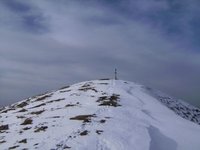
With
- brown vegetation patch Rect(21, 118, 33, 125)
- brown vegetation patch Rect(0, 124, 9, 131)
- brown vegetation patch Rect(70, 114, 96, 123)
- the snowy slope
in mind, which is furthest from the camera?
brown vegetation patch Rect(21, 118, 33, 125)

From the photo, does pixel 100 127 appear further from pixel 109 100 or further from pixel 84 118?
pixel 109 100

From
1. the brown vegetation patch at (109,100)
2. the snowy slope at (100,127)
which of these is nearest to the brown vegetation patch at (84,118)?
the snowy slope at (100,127)

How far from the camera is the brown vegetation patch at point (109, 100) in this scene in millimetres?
27688

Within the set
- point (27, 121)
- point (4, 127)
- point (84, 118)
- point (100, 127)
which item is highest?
point (84, 118)

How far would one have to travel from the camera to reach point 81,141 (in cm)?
1723

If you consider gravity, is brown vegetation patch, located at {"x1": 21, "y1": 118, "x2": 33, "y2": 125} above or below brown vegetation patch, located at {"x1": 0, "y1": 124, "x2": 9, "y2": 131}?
above

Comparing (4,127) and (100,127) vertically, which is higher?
(100,127)

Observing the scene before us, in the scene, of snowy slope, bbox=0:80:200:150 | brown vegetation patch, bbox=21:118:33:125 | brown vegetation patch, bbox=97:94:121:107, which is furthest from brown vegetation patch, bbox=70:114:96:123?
brown vegetation patch, bbox=97:94:121:107

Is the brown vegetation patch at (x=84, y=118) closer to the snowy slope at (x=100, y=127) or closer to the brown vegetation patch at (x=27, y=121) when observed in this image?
the snowy slope at (x=100, y=127)

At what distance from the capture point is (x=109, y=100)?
2936 cm

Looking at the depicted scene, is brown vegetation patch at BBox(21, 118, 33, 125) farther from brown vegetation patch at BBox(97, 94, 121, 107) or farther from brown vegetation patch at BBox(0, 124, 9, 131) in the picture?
brown vegetation patch at BBox(97, 94, 121, 107)

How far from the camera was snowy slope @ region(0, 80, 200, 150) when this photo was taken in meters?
17.4

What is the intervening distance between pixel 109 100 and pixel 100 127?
31.2ft

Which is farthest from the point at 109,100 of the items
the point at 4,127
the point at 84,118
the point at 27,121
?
the point at 4,127
